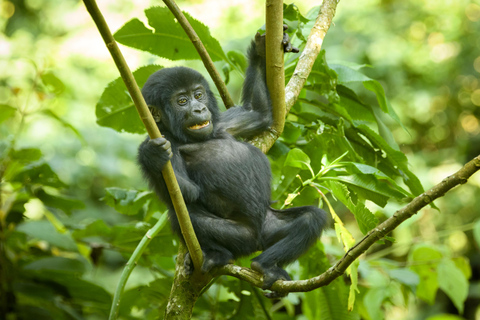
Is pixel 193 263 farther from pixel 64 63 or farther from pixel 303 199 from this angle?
pixel 64 63

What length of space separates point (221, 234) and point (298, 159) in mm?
A: 680

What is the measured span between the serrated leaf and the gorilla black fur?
49cm

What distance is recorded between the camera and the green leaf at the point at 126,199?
3.51 metres

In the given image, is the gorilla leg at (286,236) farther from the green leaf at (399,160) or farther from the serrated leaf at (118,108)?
the serrated leaf at (118,108)

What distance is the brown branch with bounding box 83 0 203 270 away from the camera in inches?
68.3

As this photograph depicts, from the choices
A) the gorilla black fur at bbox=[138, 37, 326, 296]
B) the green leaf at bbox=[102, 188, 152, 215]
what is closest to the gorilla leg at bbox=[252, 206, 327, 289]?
the gorilla black fur at bbox=[138, 37, 326, 296]

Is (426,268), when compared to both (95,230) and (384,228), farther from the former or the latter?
(95,230)

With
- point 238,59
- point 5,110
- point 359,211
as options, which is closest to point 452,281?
point 359,211

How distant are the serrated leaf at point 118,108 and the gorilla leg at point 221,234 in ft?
3.76

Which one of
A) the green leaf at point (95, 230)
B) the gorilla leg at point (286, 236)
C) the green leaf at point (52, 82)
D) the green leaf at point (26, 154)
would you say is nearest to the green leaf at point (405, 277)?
the gorilla leg at point (286, 236)

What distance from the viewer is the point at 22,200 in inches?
154

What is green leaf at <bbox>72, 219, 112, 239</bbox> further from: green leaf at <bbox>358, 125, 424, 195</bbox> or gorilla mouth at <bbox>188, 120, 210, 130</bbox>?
green leaf at <bbox>358, 125, 424, 195</bbox>

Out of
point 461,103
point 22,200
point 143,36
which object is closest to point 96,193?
point 22,200

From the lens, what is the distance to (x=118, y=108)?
3.79 m
